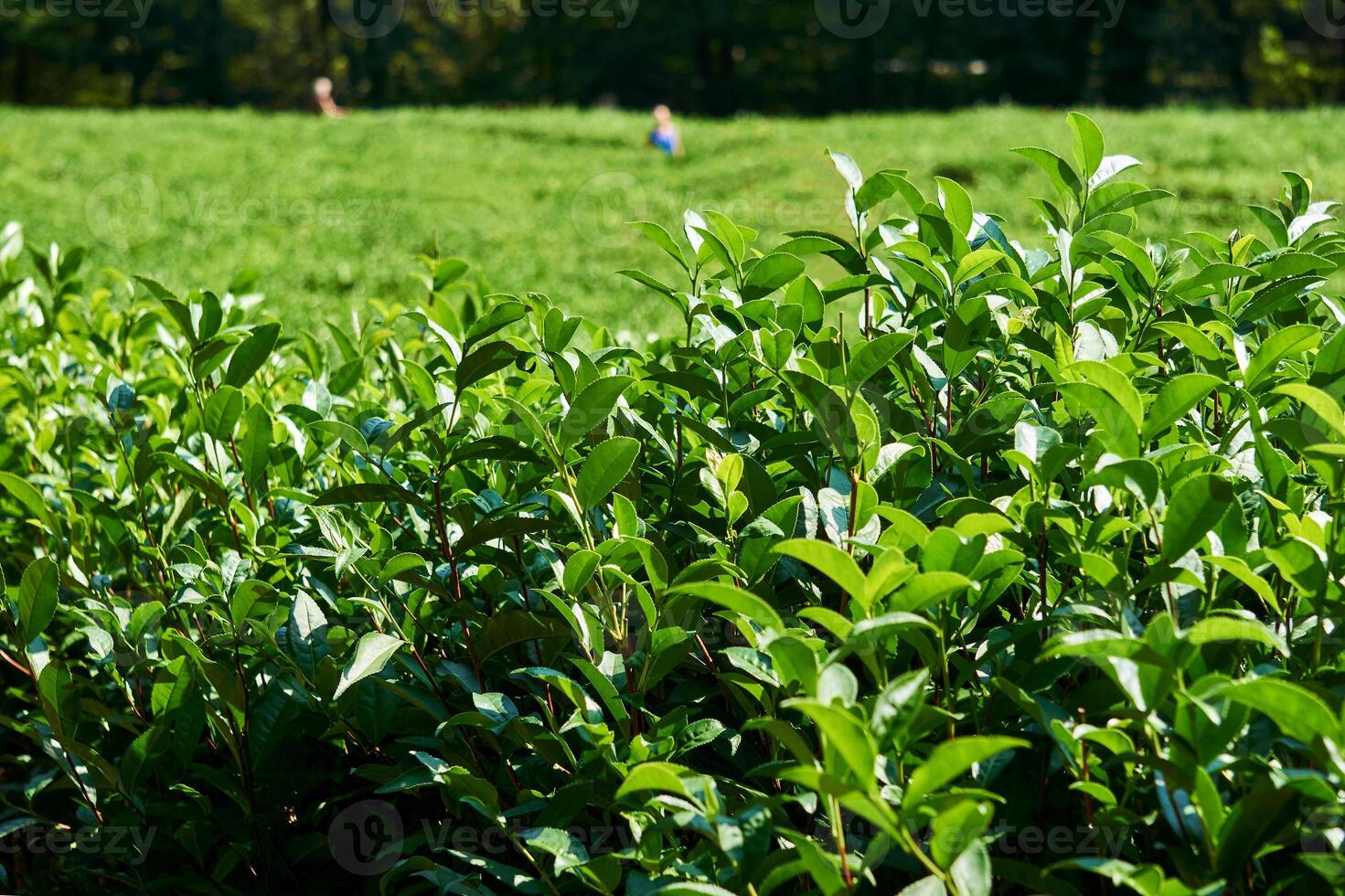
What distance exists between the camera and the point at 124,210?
12.3 metres

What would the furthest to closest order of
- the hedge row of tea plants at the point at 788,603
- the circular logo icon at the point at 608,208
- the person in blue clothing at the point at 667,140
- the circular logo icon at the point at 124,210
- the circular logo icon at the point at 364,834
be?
the person in blue clothing at the point at 667,140 → the circular logo icon at the point at 608,208 → the circular logo icon at the point at 124,210 → the circular logo icon at the point at 364,834 → the hedge row of tea plants at the point at 788,603

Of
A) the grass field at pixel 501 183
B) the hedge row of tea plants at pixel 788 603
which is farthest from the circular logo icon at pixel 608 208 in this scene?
the hedge row of tea plants at pixel 788 603

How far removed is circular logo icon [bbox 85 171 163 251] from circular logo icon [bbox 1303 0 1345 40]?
1339 inches

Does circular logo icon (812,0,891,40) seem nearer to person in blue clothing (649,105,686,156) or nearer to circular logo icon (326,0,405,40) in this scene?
circular logo icon (326,0,405,40)

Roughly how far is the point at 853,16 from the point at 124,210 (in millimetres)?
30372

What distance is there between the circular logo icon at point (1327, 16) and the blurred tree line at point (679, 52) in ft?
0.40

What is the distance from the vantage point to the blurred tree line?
34.5 metres

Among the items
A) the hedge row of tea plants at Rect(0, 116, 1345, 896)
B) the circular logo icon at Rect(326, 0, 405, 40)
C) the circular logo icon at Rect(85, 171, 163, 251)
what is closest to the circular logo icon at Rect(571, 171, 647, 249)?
the circular logo icon at Rect(85, 171, 163, 251)

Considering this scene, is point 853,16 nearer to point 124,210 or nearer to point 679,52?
point 679,52

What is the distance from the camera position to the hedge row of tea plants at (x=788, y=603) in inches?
40.6

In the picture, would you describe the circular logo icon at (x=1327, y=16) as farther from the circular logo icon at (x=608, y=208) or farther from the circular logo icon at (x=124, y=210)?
the circular logo icon at (x=124, y=210)

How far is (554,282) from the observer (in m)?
9.69

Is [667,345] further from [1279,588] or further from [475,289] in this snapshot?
[1279,588]

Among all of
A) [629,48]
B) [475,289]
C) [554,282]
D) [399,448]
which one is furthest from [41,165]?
[629,48]
